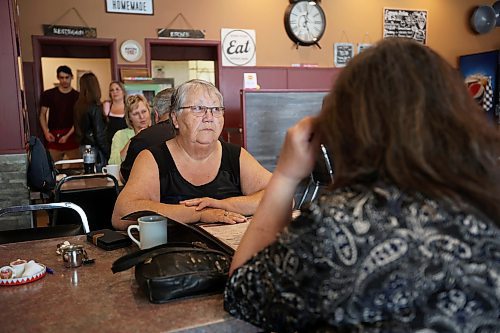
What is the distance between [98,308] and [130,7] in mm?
6264

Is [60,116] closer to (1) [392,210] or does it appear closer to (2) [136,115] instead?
(2) [136,115]

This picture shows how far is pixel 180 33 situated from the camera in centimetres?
691

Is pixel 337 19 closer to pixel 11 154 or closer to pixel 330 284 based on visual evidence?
pixel 11 154

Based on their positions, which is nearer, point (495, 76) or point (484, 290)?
point (484, 290)

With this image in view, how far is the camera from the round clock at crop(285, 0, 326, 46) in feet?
24.5

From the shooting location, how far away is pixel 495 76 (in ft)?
26.1

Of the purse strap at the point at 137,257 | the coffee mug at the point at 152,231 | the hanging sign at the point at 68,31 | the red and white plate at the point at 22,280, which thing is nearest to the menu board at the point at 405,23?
the hanging sign at the point at 68,31

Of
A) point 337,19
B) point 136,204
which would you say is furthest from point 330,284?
point 337,19

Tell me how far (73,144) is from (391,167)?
21.3 feet

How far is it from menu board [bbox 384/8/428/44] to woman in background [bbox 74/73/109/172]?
5149 millimetres

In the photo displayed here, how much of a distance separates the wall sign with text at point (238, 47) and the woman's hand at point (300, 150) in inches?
253

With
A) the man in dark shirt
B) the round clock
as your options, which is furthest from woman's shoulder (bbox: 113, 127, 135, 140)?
the round clock

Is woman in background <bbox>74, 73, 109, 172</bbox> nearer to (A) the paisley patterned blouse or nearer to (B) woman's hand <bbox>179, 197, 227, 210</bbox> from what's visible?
(B) woman's hand <bbox>179, 197, 227, 210</bbox>

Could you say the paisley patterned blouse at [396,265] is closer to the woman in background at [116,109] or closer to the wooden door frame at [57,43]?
the woman in background at [116,109]
